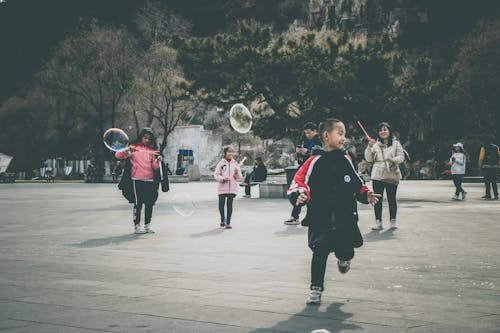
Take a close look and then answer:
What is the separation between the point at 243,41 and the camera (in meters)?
31.8

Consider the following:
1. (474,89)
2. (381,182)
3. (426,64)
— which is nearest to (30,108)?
(474,89)

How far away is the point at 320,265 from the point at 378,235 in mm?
5967

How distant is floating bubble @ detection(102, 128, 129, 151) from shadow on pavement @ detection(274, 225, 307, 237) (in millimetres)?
3571

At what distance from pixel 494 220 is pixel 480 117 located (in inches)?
1648

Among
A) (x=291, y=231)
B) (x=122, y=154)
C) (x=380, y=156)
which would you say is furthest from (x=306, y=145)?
(x=122, y=154)

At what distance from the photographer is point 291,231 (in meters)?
12.7

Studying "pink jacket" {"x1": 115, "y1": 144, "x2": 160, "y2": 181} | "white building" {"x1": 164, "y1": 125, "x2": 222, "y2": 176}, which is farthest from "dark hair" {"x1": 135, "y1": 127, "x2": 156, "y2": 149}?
"white building" {"x1": 164, "y1": 125, "x2": 222, "y2": 176}

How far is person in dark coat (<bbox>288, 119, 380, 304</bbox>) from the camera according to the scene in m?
6.25

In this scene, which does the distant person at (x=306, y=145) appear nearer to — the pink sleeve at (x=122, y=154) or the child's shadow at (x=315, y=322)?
the pink sleeve at (x=122, y=154)

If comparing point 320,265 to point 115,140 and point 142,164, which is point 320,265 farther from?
point 115,140

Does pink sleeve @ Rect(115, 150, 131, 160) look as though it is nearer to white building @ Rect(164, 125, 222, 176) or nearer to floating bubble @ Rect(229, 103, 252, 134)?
floating bubble @ Rect(229, 103, 252, 134)

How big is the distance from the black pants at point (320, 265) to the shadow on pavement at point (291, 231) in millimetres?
5645

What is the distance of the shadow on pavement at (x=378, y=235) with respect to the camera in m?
11.3

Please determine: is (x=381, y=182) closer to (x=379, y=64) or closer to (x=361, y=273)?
(x=361, y=273)
